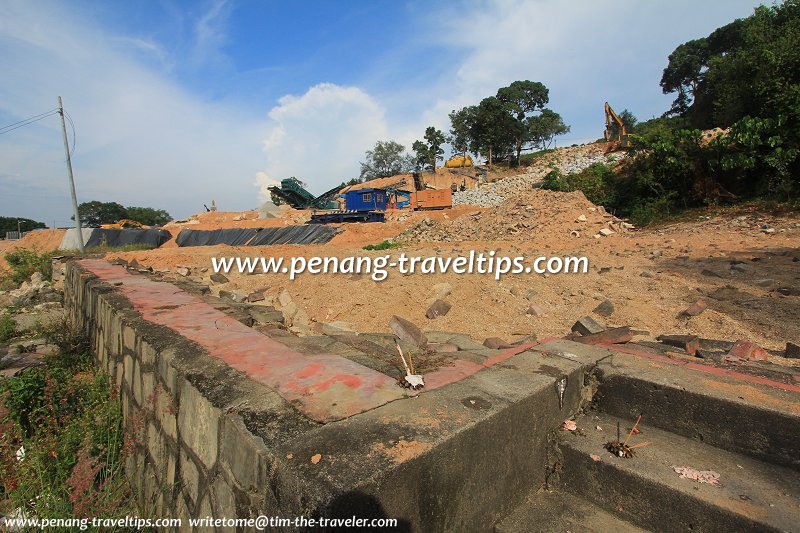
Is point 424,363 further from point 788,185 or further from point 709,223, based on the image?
point 788,185

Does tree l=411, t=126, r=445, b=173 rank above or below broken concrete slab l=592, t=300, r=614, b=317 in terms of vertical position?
above

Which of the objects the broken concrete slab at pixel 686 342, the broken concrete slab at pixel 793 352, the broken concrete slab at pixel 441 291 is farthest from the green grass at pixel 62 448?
the broken concrete slab at pixel 793 352

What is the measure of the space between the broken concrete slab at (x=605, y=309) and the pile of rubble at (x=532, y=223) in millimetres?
7413

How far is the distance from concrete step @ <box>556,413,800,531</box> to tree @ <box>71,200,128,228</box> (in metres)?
63.9

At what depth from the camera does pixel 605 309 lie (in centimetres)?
454

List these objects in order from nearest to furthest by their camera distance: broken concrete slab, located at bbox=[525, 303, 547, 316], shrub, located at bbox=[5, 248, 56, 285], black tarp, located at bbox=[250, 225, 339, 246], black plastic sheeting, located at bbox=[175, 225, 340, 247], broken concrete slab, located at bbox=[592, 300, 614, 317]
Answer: broken concrete slab, located at bbox=[592, 300, 614, 317]
broken concrete slab, located at bbox=[525, 303, 547, 316]
shrub, located at bbox=[5, 248, 56, 285]
black tarp, located at bbox=[250, 225, 339, 246]
black plastic sheeting, located at bbox=[175, 225, 340, 247]

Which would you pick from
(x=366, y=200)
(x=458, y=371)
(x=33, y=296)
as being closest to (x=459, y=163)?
(x=366, y=200)

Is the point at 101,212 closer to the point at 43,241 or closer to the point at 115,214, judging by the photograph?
the point at 115,214

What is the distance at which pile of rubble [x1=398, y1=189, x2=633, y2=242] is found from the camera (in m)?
12.0

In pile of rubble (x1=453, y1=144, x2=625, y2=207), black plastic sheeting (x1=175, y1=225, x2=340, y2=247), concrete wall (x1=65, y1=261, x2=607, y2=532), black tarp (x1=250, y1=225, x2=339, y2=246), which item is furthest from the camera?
pile of rubble (x1=453, y1=144, x2=625, y2=207)

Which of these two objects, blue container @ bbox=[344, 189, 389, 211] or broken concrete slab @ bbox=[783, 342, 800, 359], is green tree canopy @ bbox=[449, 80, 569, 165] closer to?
blue container @ bbox=[344, 189, 389, 211]

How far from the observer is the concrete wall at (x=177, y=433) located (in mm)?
1439

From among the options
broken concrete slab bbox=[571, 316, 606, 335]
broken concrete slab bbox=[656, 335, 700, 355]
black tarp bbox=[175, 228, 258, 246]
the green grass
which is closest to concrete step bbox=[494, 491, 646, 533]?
broken concrete slab bbox=[656, 335, 700, 355]

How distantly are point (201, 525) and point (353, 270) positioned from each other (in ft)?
20.3
